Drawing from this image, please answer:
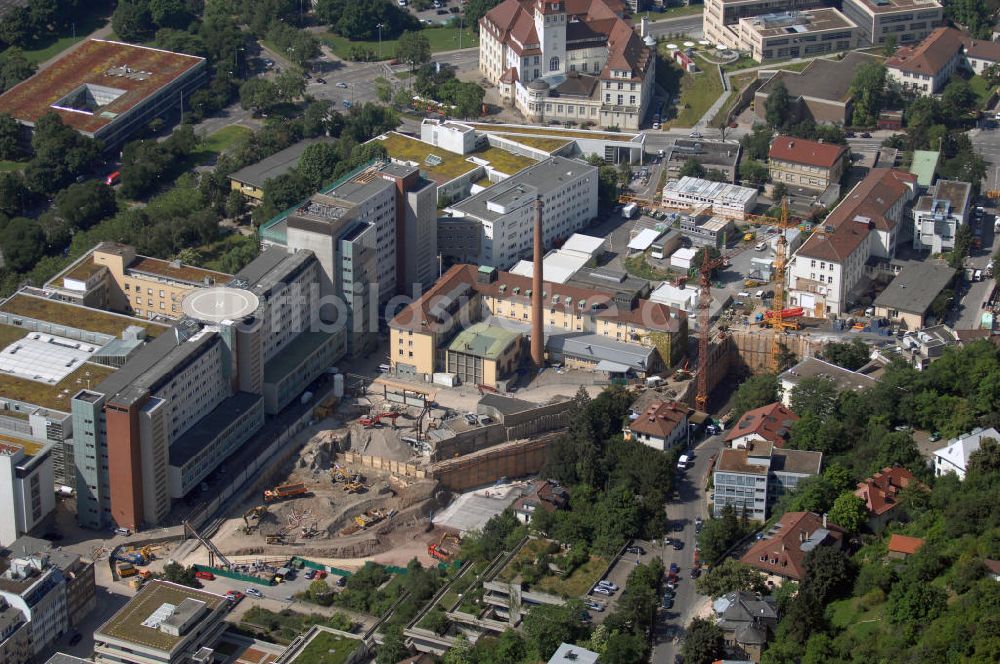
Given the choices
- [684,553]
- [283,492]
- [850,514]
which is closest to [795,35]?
[850,514]

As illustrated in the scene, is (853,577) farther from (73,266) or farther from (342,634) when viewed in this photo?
(73,266)

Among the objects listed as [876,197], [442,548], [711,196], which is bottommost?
[442,548]

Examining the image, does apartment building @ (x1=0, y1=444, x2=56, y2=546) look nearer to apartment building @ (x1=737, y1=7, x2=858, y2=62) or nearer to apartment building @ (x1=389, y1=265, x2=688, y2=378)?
apartment building @ (x1=389, y1=265, x2=688, y2=378)

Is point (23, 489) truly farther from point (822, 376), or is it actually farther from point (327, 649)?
point (822, 376)

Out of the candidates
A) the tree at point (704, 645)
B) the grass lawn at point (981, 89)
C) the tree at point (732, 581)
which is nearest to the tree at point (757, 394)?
the tree at point (732, 581)

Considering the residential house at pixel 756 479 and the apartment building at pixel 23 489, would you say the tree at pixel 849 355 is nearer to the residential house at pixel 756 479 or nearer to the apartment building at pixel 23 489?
the residential house at pixel 756 479

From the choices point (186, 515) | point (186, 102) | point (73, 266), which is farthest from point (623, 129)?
point (186, 515)
